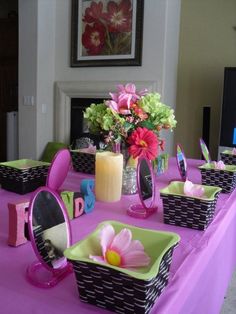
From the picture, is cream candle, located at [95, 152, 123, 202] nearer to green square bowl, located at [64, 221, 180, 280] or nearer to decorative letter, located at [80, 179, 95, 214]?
decorative letter, located at [80, 179, 95, 214]

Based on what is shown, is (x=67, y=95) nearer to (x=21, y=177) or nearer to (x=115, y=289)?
(x=21, y=177)

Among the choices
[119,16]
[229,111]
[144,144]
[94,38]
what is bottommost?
[144,144]

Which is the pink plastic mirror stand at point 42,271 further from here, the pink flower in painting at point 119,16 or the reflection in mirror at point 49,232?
the pink flower in painting at point 119,16

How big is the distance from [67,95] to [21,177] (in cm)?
298

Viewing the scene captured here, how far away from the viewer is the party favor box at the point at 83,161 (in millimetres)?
1567

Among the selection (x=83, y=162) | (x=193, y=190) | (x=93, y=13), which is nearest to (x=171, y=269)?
(x=193, y=190)

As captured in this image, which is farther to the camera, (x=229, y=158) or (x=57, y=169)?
(x=229, y=158)

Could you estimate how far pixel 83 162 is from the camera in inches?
62.8

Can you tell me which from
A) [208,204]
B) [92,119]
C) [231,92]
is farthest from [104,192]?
[231,92]

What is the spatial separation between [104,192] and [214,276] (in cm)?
46

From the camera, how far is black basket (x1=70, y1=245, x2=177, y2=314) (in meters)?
0.52

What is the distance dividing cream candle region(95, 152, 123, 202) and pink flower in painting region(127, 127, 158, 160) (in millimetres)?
67

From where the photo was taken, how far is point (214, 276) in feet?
3.19

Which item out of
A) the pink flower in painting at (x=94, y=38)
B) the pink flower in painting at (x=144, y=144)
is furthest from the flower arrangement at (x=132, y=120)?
the pink flower in painting at (x=94, y=38)
